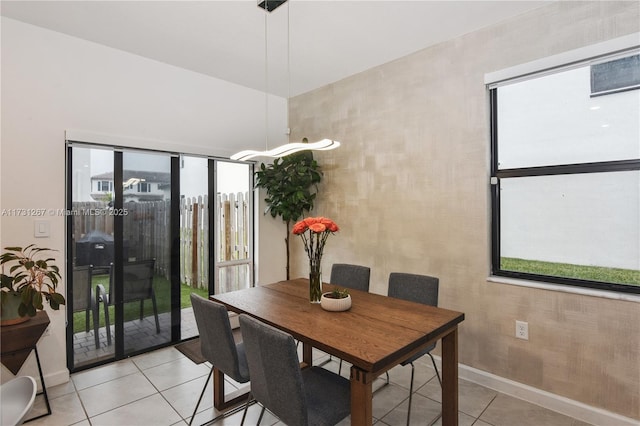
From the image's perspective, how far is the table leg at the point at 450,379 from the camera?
2.00 meters

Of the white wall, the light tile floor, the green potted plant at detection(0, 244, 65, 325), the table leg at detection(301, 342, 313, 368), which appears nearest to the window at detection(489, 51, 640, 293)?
the light tile floor

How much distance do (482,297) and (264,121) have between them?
3.17m

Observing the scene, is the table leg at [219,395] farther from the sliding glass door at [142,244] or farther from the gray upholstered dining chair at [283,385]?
the sliding glass door at [142,244]

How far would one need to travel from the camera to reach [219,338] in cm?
190

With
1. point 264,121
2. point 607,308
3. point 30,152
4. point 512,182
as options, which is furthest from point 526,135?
point 30,152

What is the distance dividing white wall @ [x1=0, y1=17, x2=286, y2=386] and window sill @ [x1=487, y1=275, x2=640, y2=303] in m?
3.19

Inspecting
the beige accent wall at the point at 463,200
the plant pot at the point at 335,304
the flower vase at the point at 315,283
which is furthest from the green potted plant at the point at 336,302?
the beige accent wall at the point at 463,200

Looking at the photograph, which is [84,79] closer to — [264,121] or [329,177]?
[264,121]

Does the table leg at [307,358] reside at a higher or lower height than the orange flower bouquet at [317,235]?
lower

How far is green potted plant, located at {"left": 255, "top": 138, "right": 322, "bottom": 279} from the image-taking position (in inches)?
151

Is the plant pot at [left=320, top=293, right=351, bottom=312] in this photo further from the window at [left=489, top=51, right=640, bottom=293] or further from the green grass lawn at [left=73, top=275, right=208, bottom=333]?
the green grass lawn at [left=73, top=275, right=208, bottom=333]

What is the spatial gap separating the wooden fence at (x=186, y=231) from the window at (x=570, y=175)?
9.35ft

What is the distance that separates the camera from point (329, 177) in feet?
13.0

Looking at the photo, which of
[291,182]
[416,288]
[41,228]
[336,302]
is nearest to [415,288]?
[416,288]
